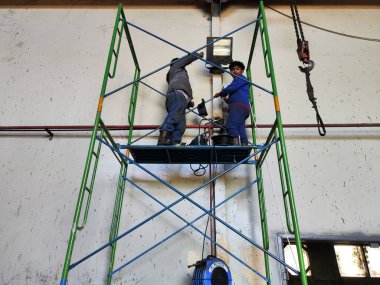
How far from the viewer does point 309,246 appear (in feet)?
17.1

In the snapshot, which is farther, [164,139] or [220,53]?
[220,53]

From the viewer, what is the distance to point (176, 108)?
3.00 meters

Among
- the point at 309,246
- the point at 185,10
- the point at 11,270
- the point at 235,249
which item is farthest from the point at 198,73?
the point at 309,246

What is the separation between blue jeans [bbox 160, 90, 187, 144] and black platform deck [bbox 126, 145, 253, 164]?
0.16 m

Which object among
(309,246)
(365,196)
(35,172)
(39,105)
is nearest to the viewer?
(365,196)

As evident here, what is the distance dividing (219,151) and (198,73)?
66.1 inches

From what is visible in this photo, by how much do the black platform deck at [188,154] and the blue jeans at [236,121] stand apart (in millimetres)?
231

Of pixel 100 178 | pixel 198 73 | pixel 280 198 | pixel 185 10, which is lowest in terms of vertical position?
pixel 280 198

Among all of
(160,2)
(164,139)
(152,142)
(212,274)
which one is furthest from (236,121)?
(160,2)

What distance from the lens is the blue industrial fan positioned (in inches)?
99.2

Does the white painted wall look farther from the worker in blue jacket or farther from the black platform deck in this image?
the worker in blue jacket

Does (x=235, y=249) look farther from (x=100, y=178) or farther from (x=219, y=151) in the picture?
(x=100, y=178)

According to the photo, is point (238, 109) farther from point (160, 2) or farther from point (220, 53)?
point (160, 2)

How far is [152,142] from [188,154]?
0.93 m
